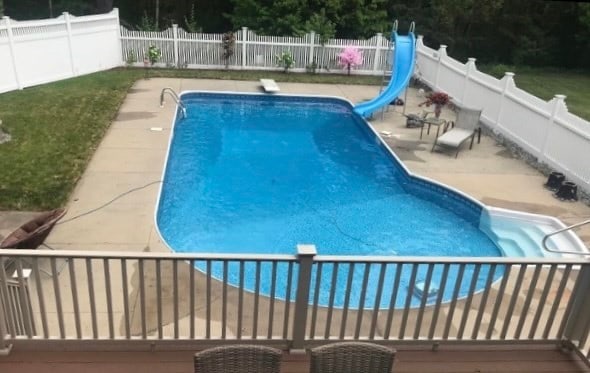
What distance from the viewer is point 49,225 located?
5.23 metres

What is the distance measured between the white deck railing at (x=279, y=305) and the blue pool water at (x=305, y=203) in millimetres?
727

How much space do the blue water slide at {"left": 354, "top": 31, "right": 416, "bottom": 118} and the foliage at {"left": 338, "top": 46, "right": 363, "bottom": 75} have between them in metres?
3.70

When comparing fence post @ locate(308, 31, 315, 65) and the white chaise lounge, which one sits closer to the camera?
the white chaise lounge

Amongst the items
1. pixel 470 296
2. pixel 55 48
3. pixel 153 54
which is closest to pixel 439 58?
pixel 153 54

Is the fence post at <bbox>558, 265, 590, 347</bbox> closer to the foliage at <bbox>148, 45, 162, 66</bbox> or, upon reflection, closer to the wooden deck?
the wooden deck

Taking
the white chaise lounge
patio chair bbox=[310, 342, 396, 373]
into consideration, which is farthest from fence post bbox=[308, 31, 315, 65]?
patio chair bbox=[310, 342, 396, 373]

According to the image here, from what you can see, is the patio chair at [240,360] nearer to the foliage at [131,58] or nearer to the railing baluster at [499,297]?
the railing baluster at [499,297]

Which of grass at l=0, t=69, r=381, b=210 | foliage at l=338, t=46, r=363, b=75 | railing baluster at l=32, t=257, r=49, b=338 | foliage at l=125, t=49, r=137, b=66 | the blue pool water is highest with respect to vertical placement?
railing baluster at l=32, t=257, r=49, b=338

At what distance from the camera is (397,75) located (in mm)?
12852

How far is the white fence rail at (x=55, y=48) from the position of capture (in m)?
12.0

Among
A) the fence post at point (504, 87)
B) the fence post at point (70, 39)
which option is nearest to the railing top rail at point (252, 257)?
the fence post at point (504, 87)

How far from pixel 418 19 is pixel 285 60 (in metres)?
7.71

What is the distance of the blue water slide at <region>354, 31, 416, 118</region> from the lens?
12.5 meters

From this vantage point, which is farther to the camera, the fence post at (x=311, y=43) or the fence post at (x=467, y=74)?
the fence post at (x=311, y=43)
